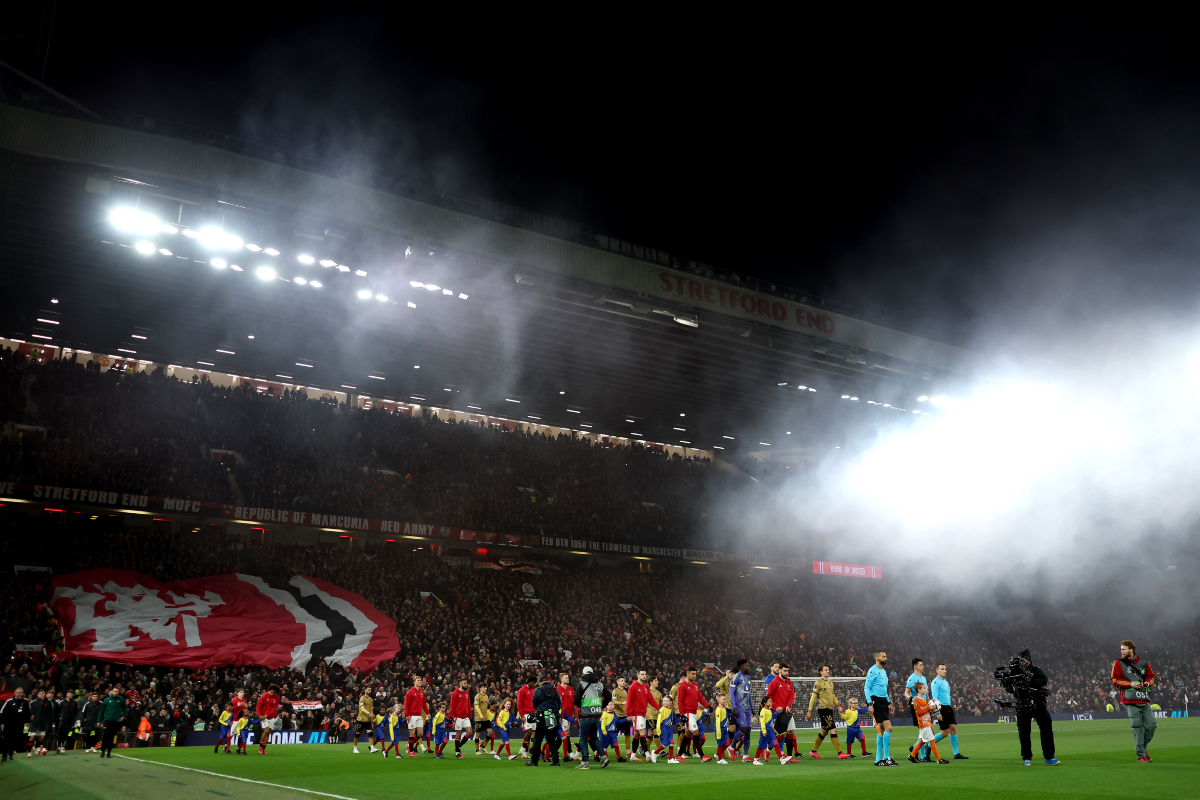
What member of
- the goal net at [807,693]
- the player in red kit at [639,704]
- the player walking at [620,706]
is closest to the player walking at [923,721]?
the player in red kit at [639,704]

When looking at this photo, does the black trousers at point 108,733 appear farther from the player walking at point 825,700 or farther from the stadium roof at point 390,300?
the player walking at point 825,700

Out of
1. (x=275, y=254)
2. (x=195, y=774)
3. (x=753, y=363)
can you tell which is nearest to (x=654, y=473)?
(x=753, y=363)

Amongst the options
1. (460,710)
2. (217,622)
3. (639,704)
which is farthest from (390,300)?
(639,704)

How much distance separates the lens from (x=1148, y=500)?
29.0m

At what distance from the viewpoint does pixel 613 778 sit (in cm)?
1177

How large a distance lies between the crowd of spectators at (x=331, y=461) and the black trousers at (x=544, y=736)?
20.9 m

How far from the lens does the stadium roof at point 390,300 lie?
2056 cm

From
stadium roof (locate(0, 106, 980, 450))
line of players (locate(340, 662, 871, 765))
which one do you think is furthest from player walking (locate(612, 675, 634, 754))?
stadium roof (locate(0, 106, 980, 450))

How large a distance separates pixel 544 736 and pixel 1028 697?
332 inches

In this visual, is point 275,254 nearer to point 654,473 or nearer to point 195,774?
point 195,774

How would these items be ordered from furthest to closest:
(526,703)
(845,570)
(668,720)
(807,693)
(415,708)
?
(845,570) → (807,693) → (415,708) → (526,703) → (668,720)

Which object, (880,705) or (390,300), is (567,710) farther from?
(390,300)

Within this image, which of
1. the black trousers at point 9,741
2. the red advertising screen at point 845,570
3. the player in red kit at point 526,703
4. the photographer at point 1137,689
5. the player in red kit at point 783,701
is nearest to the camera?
the photographer at point 1137,689

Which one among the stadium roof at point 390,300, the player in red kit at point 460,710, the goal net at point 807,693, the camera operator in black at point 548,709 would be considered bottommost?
the goal net at point 807,693
